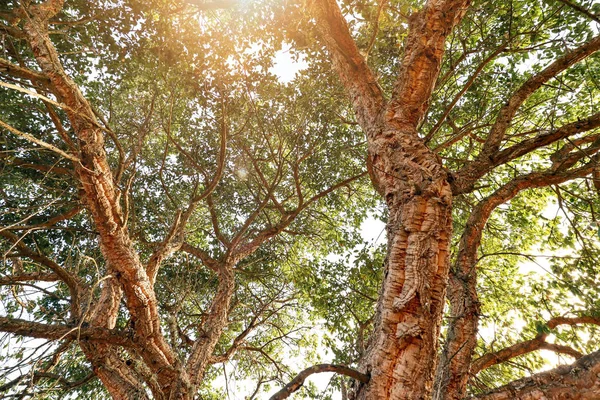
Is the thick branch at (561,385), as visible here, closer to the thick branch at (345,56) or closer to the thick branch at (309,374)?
the thick branch at (309,374)

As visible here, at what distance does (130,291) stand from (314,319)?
23.1 feet

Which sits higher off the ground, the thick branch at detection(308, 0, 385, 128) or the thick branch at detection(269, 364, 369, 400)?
the thick branch at detection(308, 0, 385, 128)

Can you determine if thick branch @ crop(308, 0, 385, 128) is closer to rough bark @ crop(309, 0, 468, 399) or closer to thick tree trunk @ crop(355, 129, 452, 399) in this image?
rough bark @ crop(309, 0, 468, 399)

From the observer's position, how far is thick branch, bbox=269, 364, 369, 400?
4.96 feet

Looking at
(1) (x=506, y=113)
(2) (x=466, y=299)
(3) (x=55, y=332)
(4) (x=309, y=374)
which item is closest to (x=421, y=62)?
(1) (x=506, y=113)

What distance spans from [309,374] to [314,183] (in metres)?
6.67

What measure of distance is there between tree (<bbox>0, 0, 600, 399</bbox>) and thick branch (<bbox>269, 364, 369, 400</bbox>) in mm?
18

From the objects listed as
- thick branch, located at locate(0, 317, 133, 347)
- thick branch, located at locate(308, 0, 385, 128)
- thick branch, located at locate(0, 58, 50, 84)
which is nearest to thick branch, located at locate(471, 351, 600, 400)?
thick branch, located at locate(308, 0, 385, 128)

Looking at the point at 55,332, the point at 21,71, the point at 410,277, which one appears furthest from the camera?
the point at 55,332

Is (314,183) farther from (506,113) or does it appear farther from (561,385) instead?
(561,385)

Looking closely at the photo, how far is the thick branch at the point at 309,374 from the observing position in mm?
1511

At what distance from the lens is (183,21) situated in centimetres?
568

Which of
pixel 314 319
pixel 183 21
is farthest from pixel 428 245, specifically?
pixel 314 319

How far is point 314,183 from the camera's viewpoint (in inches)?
320
